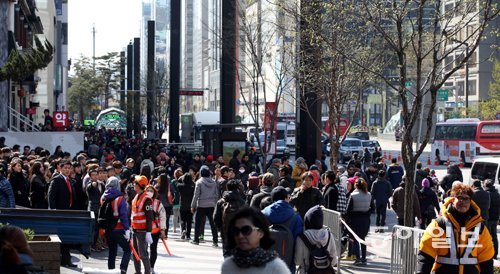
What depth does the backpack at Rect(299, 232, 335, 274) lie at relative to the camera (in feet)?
37.6

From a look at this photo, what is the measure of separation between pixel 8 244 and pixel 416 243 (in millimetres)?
6850

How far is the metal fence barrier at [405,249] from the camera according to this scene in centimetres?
1166

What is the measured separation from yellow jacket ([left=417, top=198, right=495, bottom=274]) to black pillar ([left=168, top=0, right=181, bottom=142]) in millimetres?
48898

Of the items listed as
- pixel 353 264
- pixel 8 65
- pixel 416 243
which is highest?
pixel 8 65

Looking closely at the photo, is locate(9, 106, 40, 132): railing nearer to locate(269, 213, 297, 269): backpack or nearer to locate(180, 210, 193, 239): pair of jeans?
locate(180, 210, 193, 239): pair of jeans

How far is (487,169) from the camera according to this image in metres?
26.5

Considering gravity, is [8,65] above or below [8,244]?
above

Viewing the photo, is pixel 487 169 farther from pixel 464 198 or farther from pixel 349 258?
pixel 464 198

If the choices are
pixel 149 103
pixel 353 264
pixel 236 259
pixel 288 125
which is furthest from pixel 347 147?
pixel 236 259

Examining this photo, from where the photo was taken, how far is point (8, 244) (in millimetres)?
5660

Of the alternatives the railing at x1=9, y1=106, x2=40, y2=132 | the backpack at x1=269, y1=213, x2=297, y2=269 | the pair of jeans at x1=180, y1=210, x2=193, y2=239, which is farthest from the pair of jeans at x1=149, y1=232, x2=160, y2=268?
the railing at x1=9, y1=106, x2=40, y2=132

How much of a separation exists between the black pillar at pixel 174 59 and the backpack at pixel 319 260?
152ft

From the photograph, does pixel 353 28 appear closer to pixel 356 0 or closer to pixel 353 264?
pixel 356 0

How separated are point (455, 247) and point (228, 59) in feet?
119
